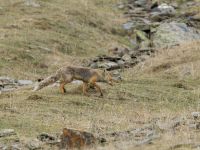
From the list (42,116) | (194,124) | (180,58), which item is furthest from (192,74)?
(194,124)

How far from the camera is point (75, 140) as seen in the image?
14.3 m

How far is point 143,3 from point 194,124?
42.4 metres

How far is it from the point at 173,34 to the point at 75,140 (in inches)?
1096

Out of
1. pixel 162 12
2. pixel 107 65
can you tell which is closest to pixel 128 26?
pixel 162 12

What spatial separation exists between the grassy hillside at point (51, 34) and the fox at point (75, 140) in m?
16.2

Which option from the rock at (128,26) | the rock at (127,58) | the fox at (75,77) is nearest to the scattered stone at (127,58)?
the rock at (127,58)

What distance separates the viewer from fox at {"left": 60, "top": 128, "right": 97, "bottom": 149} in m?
14.3

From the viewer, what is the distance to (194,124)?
15.7 meters

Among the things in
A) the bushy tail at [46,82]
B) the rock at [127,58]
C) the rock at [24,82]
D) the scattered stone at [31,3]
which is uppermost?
the scattered stone at [31,3]

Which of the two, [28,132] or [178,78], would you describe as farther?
[178,78]

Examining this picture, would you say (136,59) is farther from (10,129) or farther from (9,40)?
(10,129)

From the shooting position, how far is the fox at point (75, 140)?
46.8 ft

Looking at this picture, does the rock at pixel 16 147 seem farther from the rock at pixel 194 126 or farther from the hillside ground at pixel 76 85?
the rock at pixel 194 126

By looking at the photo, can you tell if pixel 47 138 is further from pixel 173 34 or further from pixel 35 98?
pixel 173 34
